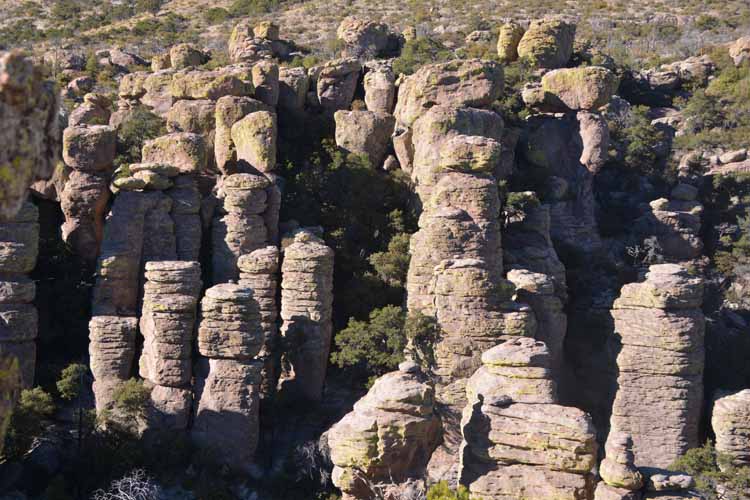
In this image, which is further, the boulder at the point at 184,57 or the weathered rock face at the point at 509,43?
the boulder at the point at 184,57

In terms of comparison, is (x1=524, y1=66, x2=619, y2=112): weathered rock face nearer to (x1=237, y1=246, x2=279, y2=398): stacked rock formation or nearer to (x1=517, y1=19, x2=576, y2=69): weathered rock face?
(x1=517, y1=19, x2=576, y2=69): weathered rock face

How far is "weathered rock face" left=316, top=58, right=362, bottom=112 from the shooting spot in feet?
114

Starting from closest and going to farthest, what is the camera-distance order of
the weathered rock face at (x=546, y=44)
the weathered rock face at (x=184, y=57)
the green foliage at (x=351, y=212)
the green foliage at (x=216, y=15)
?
the green foliage at (x=351, y=212), the weathered rock face at (x=546, y=44), the weathered rock face at (x=184, y=57), the green foliage at (x=216, y=15)

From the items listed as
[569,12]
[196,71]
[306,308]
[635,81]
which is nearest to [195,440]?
[306,308]

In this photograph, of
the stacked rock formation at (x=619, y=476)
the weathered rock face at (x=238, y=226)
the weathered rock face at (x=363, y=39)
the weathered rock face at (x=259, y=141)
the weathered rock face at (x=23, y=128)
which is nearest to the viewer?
the weathered rock face at (x=23, y=128)

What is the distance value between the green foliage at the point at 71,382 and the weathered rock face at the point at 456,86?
1211 cm

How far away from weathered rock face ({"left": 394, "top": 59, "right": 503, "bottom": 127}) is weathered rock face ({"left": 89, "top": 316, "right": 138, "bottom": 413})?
35.9 ft

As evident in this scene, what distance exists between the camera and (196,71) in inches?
1350

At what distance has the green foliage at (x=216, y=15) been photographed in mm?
60531

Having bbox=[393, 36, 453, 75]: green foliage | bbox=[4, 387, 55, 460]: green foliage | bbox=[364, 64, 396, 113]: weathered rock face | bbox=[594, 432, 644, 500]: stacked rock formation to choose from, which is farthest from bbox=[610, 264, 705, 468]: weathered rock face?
bbox=[393, 36, 453, 75]: green foliage

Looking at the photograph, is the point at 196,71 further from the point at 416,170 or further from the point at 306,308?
the point at 306,308

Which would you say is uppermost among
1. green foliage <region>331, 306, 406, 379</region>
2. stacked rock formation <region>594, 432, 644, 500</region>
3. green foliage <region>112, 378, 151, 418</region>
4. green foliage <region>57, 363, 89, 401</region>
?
green foliage <region>331, 306, 406, 379</region>

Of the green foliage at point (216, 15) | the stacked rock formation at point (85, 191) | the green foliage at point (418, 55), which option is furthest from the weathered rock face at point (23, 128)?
the green foliage at point (216, 15)

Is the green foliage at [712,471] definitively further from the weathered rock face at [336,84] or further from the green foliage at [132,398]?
the weathered rock face at [336,84]
